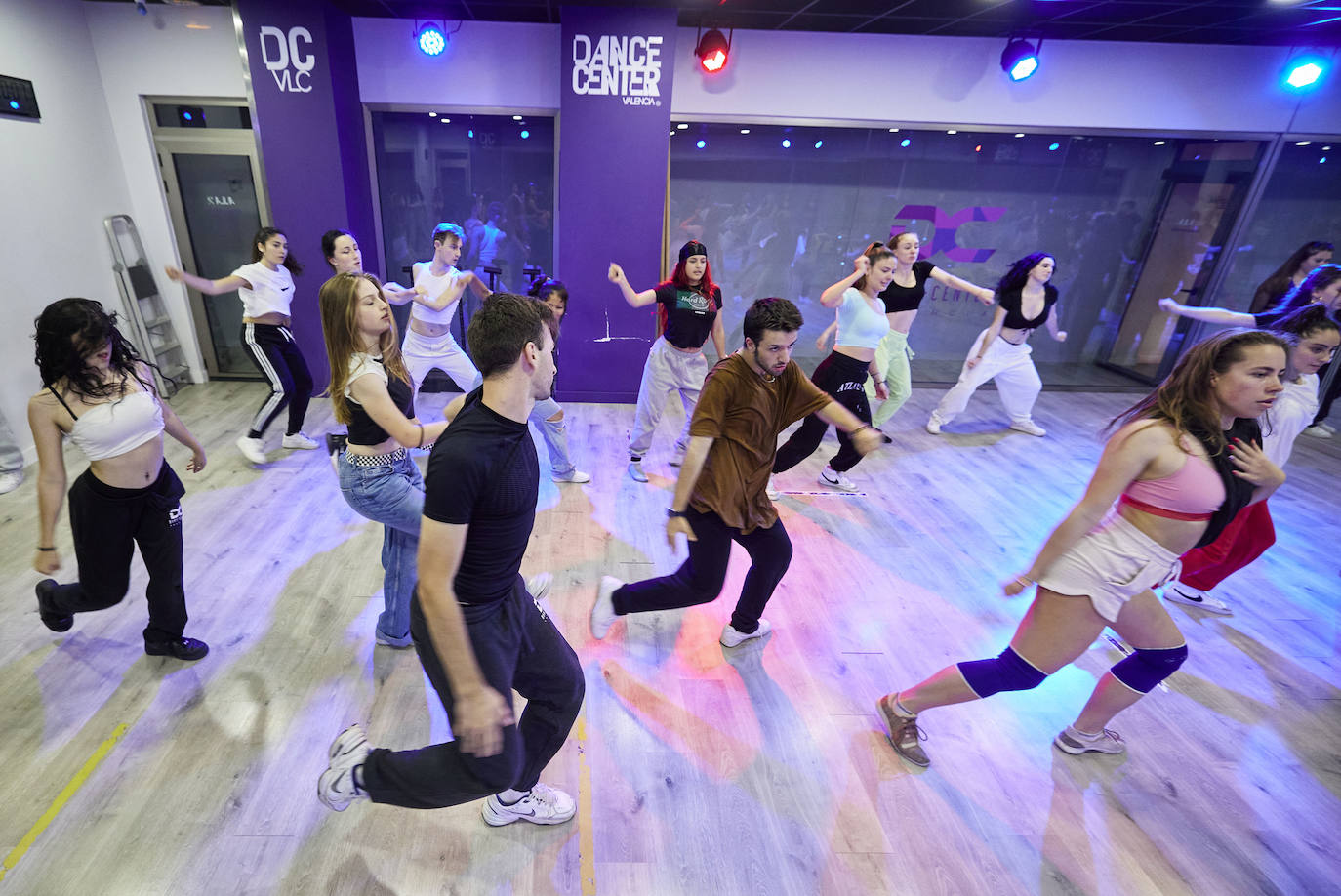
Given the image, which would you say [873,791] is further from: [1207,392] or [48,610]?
[48,610]

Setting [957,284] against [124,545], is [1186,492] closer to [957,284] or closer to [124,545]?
[957,284]

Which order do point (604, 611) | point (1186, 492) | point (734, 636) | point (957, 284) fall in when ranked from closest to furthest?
1. point (1186, 492)
2. point (604, 611)
3. point (734, 636)
4. point (957, 284)

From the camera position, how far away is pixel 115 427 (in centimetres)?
217

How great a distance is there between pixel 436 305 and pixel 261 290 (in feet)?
4.07

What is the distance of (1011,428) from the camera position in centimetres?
602

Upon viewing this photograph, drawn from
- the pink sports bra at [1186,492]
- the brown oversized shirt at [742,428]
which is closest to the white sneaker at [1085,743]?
the pink sports bra at [1186,492]

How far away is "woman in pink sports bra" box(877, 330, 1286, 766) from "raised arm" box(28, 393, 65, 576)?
3.23 meters

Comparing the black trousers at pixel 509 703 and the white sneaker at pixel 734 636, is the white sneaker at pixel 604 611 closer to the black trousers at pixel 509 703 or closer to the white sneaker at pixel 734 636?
the white sneaker at pixel 734 636

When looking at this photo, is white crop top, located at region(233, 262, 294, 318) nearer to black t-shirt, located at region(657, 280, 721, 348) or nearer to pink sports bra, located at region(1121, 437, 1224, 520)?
black t-shirt, located at region(657, 280, 721, 348)

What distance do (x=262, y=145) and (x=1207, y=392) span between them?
6218mm

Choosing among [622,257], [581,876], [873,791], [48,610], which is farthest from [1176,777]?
[622,257]

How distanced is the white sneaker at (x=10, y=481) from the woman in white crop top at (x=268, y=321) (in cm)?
121

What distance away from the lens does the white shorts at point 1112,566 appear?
1937 millimetres

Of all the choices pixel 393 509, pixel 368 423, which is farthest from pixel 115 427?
pixel 393 509
